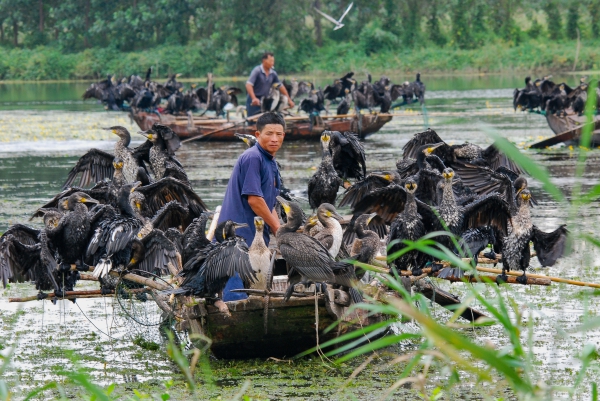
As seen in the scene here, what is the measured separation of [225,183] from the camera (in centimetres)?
1407

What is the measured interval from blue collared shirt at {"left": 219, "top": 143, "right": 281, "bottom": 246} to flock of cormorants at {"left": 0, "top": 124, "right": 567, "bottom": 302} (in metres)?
0.19

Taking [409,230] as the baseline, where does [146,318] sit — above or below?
below

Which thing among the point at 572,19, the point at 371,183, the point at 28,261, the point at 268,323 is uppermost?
the point at 572,19

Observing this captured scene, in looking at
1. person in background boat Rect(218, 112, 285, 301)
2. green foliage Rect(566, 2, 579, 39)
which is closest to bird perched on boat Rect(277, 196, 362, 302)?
person in background boat Rect(218, 112, 285, 301)

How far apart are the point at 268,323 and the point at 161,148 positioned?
3.40 m

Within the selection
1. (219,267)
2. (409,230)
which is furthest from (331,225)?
(219,267)

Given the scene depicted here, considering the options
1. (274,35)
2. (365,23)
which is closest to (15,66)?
(274,35)

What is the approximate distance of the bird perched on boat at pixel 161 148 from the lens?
29.4ft

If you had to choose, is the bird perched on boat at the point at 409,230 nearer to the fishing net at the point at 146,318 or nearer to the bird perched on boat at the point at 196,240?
the bird perched on boat at the point at 196,240

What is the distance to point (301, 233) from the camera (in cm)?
590

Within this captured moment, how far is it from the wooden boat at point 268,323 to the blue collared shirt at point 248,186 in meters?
0.51

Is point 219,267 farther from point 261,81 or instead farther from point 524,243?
point 261,81

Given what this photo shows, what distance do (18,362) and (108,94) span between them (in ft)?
62.9

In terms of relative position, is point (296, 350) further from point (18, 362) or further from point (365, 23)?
point (365, 23)
